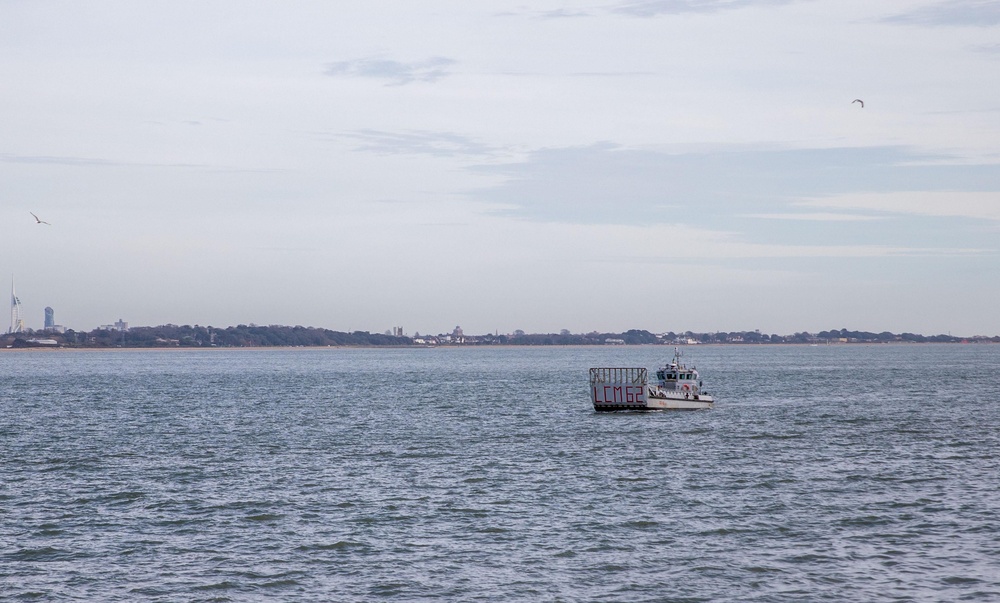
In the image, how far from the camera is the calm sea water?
26.6 m

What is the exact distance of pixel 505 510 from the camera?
36.3 meters

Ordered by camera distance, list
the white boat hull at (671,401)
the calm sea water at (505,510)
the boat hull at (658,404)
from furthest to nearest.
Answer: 1. the white boat hull at (671,401)
2. the boat hull at (658,404)
3. the calm sea water at (505,510)

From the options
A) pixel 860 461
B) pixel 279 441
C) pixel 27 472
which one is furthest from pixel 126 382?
pixel 860 461

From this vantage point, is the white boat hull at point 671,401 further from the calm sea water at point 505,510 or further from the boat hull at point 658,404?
the calm sea water at point 505,510

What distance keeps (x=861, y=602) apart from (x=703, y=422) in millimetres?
47588

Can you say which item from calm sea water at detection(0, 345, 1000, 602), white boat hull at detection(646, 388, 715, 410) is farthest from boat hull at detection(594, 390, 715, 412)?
calm sea water at detection(0, 345, 1000, 602)

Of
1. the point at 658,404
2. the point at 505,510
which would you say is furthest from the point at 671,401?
the point at 505,510

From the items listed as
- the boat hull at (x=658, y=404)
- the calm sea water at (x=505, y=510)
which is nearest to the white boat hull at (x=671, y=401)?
the boat hull at (x=658, y=404)

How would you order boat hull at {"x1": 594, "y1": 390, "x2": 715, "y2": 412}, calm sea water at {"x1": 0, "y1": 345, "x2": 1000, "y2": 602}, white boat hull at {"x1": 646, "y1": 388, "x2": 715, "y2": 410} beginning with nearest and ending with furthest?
calm sea water at {"x1": 0, "y1": 345, "x2": 1000, "y2": 602} < boat hull at {"x1": 594, "y1": 390, "x2": 715, "y2": 412} < white boat hull at {"x1": 646, "y1": 388, "x2": 715, "y2": 410}

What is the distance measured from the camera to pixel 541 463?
161 feet

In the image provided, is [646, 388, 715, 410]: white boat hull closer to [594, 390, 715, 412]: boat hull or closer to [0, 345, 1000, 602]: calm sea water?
[594, 390, 715, 412]: boat hull

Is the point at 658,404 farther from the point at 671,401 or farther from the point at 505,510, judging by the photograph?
the point at 505,510

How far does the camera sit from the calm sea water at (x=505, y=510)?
26.6 metres

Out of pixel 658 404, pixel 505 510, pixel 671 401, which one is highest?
pixel 671 401
